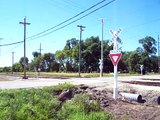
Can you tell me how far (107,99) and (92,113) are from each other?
2.88 metres

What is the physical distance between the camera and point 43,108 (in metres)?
14.4

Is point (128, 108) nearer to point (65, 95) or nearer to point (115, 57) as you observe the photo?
point (115, 57)

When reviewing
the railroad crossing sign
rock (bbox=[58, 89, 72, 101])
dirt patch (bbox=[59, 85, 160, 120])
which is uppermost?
the railroad crossing sign

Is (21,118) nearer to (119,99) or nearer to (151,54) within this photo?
(119,99)

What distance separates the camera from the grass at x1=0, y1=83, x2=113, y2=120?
12.8 m

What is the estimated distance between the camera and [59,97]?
16750 millimetres

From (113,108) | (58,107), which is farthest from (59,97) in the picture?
(113,108)

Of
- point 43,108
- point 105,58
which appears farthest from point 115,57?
point 105,58

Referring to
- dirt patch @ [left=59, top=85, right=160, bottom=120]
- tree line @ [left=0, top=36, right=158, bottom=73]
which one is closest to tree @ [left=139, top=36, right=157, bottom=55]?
tree line @ [left=0, top=36, right=158, bottom=73]

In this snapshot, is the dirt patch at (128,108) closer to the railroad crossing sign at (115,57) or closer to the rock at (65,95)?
the rock at (65,95)

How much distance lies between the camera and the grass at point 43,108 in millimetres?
12820

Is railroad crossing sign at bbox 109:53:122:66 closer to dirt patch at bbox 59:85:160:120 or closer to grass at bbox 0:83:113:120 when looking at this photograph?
dirt patch at bbox 59:85:160:120

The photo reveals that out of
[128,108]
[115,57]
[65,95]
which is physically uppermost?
[115,57]

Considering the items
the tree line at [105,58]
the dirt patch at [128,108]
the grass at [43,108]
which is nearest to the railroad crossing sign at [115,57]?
the dirt patch at [128,108]
